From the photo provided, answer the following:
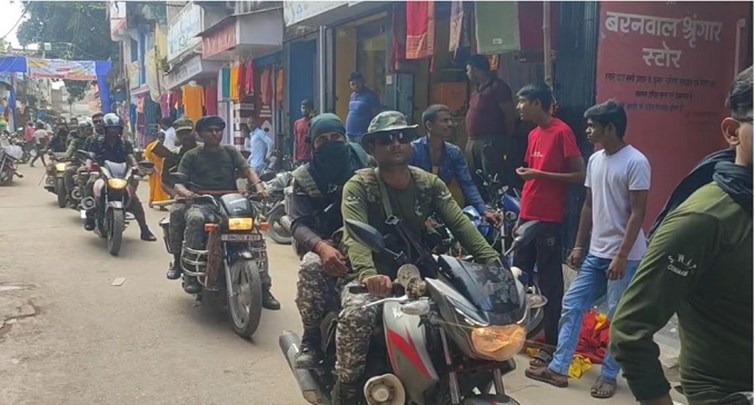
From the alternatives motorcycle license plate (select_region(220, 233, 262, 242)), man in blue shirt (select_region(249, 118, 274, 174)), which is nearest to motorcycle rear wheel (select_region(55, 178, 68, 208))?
man in blue shirt (select_region(249, 118, 274, 174))

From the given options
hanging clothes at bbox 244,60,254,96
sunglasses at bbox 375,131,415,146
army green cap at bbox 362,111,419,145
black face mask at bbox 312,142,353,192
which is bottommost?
black face mask at bbox 312,142,353,192

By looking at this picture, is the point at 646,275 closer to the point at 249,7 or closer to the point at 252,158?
the point at 252,158

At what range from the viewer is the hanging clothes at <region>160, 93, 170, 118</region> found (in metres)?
24.2

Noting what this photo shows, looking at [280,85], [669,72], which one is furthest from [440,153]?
[280,85]

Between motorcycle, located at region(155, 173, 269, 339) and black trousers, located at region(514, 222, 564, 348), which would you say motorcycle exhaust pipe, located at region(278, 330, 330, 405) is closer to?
motorcycle, located at region(155, 173, 269, 339)

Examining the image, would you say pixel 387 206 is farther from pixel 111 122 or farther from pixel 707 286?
pixel 111 122

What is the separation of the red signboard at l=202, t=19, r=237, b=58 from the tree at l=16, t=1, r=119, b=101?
81.8 feet

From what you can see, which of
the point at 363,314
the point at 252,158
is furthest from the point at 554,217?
the point at 252,158

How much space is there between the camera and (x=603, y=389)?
4.22m

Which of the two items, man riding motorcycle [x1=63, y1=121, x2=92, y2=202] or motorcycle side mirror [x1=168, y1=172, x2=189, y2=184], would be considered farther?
man riding motorcycle [x1=63, y1=121, x2=92, y2=202]

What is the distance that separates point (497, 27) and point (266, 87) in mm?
9248

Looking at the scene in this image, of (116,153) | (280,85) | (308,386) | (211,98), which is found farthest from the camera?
(211,98)

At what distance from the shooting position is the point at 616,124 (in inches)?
160

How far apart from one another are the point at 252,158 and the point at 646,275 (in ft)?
38.5
